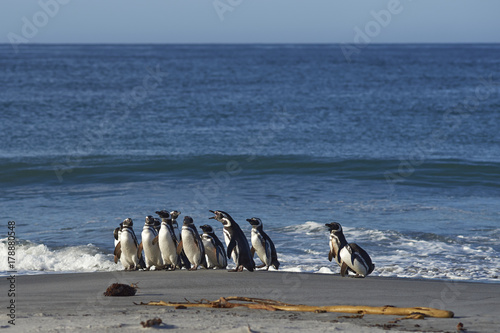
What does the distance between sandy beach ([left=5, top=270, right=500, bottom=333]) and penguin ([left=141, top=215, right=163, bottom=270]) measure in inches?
22.1

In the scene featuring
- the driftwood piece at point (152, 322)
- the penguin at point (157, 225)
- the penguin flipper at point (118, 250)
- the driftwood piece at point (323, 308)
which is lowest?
the driftwood piece at point (323, 308)

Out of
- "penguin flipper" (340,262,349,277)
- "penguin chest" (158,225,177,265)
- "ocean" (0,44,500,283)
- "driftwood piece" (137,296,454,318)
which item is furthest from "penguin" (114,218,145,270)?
"penguin flipper" (340,262,349,277)

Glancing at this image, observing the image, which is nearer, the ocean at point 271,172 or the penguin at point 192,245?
the penguin at point 192,245

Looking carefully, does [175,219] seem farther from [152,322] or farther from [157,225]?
[152,322]

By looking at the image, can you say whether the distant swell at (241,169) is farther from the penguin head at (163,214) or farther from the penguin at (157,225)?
the penguin head at (163,214)

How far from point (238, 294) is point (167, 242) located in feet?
7.61

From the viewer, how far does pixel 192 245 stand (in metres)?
11.0

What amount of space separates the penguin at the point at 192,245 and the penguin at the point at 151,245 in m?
0.49

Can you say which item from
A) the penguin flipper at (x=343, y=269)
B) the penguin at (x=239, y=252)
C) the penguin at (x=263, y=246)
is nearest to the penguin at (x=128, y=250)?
the penguin at (x=239, y=252)

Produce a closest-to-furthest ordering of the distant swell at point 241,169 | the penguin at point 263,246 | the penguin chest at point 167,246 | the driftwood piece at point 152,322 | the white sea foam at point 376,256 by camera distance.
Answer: the driftwood piece at point 152,322 → the penguin chest at point 167,246 → the penguin at point 263,246 → the white sea foam at point 376,256 → the distant swell at point 241,169

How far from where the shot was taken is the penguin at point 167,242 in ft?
35.9

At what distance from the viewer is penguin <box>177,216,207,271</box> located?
10883 mm

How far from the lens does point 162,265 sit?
443 inches

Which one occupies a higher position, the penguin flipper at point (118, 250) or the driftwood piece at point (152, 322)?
the penguin flipper at point (118, 250)
